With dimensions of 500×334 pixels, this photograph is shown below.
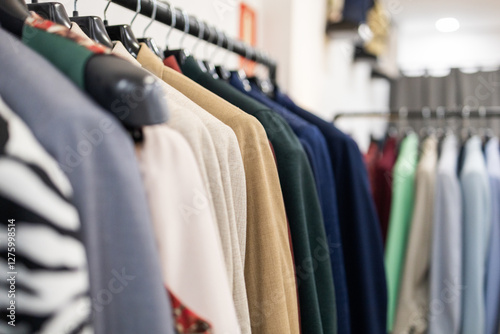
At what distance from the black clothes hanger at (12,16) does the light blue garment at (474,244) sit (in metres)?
1.11

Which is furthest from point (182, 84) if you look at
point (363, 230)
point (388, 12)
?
point (388, 12)

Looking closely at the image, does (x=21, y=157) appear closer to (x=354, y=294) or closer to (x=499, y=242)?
(x=354, y=294)

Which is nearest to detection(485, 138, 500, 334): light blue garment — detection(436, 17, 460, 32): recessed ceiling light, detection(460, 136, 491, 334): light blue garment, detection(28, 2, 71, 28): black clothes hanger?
detection(460, 136, 491, 334): light blue garment

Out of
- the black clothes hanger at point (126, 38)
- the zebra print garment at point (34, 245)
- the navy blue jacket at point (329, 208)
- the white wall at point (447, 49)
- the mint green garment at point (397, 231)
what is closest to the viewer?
the zebra print garment at point (34, 245)

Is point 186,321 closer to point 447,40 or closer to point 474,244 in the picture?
point 474,244

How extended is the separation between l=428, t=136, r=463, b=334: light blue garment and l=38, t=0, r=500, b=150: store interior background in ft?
2.24

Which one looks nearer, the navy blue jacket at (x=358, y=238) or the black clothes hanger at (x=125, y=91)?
the black clothes hanger at (x=125, y=91)

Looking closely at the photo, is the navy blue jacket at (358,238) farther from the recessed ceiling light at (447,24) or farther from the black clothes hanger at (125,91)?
the recessed ceiling light at (447,24)

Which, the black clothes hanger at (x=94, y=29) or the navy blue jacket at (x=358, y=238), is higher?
the black clothes hanger at (x=94, y=29)

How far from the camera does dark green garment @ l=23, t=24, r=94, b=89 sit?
17.0 inches

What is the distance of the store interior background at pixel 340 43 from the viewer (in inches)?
→ 57.1

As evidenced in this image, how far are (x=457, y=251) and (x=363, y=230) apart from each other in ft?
1.40

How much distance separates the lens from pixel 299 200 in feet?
2.45

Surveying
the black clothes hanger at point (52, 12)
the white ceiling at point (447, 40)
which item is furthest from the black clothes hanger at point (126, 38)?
the white ceiling at point (447, 40)
